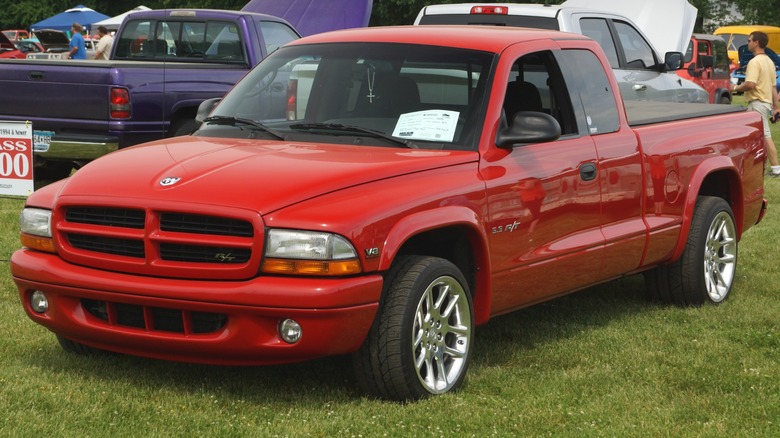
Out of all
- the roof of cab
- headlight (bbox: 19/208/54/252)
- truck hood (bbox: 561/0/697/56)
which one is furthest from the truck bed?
truck hood (bbox: 561/0/697/56)

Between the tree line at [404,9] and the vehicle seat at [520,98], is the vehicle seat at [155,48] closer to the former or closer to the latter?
the vehicle seat at [520,98]

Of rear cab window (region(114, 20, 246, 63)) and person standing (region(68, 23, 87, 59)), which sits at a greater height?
rear cab window (region(114, 20, 246, 63))

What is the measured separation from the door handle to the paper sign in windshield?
836 millimetres

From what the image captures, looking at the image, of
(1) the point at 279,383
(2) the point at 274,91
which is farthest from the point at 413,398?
(2) the point at 274,91

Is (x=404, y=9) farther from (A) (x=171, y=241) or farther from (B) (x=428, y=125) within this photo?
(A) (x=171, y=241)

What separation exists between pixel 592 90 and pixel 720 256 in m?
1.89

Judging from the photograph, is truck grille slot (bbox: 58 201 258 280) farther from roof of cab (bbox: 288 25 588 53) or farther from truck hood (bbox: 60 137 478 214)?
roof of cab (bbox: 288 25 588 53)

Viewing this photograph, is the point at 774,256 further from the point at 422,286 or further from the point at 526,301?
the point at 422,286

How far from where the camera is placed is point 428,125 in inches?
238

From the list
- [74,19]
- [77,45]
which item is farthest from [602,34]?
[74,19]

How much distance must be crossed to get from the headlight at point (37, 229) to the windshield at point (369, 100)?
115cm

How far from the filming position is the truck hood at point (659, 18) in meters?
16.9

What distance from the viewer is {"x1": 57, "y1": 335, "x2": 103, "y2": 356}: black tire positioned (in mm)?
6074

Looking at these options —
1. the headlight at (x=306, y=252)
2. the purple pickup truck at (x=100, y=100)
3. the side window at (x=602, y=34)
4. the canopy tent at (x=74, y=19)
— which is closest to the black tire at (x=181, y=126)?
the purple pickup truck at (x=100, y=100)
